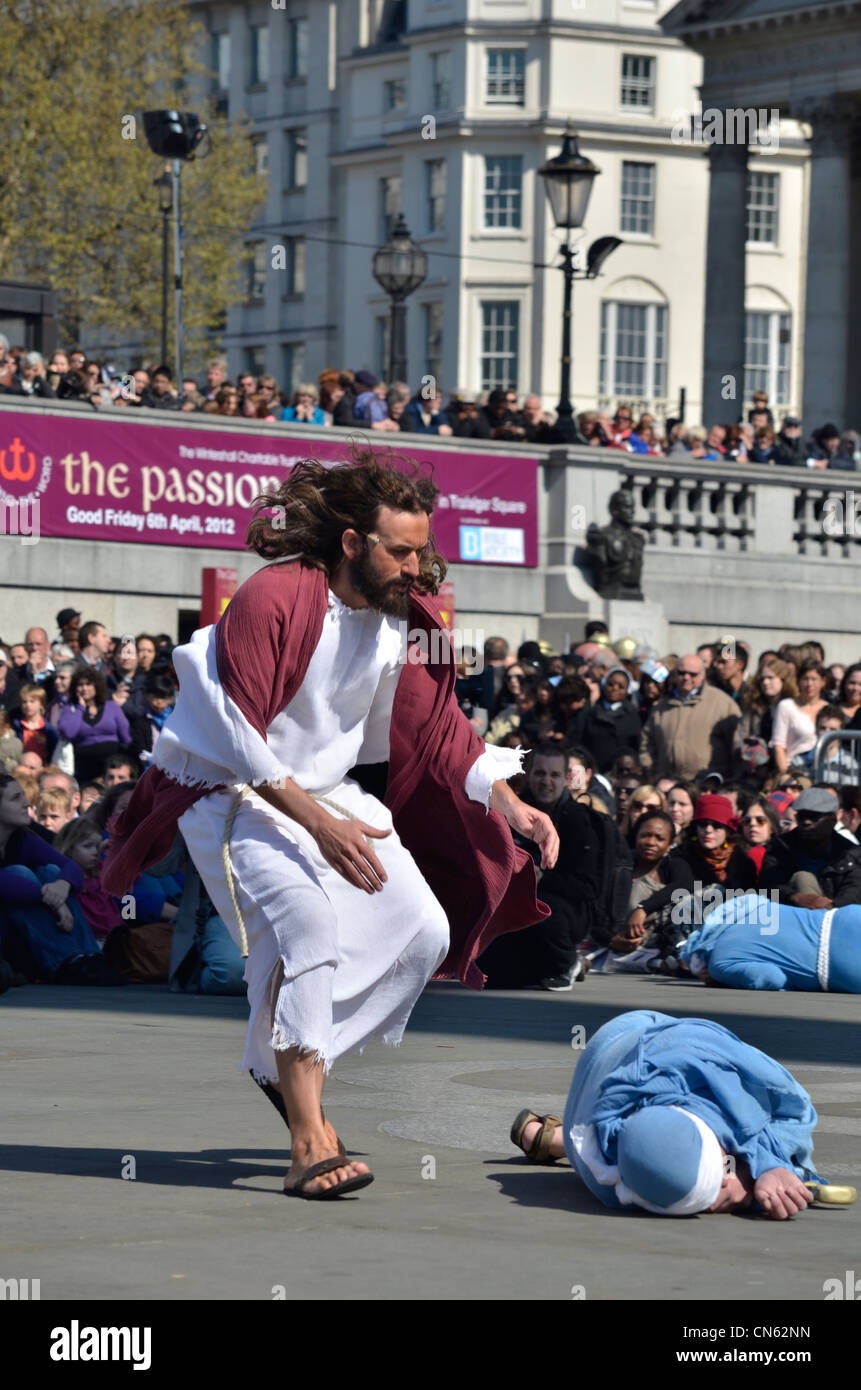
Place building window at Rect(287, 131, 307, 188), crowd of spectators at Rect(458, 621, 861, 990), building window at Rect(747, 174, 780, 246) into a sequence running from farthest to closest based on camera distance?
building window at Rect(287, 131, 307, 188)
building window at Rect(747, 174, 780, 246)
crowd of spectators at Rect(458, 621, 861, 990)

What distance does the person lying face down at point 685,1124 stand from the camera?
611cm

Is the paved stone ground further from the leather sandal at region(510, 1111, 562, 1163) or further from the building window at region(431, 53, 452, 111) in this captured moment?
the building window at region(431, 53, 452, 111)

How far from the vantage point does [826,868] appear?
14.2 metres

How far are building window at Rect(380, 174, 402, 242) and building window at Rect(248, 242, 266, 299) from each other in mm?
5185

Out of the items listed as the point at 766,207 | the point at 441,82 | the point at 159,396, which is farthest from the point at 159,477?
the point at 766,207

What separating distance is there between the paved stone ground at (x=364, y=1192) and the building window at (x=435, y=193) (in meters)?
60.4

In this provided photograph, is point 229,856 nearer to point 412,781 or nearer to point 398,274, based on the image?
point 412,781

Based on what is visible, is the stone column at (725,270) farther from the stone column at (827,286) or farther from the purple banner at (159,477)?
the purple banner at (159,477)

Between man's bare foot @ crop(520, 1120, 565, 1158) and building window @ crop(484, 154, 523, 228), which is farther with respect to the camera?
building window @ crop(484, 154, 523, 228)

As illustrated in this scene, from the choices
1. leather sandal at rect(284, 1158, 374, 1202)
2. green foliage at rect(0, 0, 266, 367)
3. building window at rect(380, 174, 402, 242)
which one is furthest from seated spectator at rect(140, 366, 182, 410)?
building window at rect(380, 174, 402, 242)

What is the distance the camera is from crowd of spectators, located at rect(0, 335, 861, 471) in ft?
77.3

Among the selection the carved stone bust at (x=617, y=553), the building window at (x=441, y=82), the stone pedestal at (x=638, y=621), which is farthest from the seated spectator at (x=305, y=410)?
the building window at (x=441, y=82)

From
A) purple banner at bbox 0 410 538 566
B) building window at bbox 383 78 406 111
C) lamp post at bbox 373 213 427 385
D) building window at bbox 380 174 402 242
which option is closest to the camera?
purple banner at bbox 0 410 538 566
